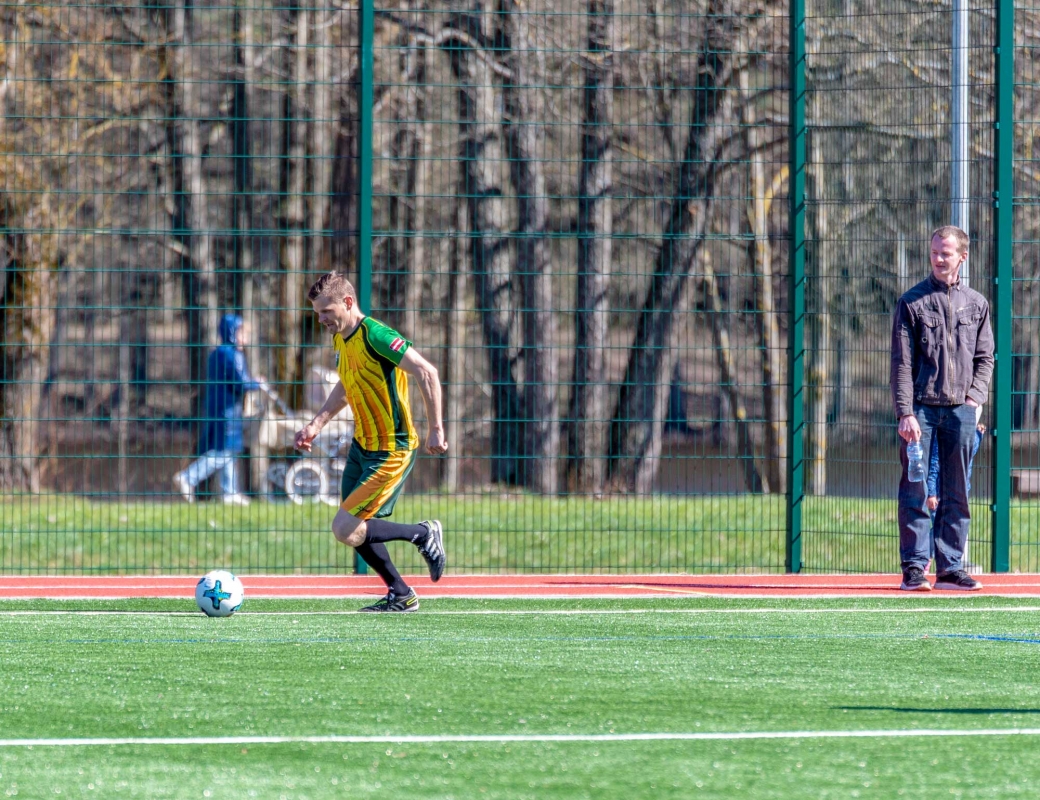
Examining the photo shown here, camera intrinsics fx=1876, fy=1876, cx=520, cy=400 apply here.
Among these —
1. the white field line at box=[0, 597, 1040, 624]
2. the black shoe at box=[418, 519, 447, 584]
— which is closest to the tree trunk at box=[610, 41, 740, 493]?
the white field line at box=[0, 597, 1040, 624]

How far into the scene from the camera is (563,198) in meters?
12.2

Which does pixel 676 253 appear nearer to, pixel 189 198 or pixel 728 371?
pixel 728 371

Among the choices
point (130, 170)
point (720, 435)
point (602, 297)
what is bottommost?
point (720, 435)

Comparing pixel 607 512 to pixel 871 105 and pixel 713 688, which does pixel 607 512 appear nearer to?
pixel 871 105

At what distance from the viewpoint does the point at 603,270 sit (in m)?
12.3

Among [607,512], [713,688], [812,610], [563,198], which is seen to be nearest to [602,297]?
[563,198]

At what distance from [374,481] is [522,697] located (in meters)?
3.26

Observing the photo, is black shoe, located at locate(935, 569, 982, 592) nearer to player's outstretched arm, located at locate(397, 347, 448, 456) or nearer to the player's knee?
player's outstretched arm, located at locate(397, 347, 448, 456)

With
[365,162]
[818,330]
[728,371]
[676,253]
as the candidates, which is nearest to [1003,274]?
[818,330]

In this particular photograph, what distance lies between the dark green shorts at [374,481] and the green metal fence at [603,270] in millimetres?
2622

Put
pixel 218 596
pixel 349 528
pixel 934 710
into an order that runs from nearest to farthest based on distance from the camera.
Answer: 1. pixel 934 710
2. pixel 218 596
3. pixel 349 528

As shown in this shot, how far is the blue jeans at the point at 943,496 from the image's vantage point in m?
10.9

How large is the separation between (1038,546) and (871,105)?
318cm

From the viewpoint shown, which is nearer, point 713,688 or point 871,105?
point 713,688
